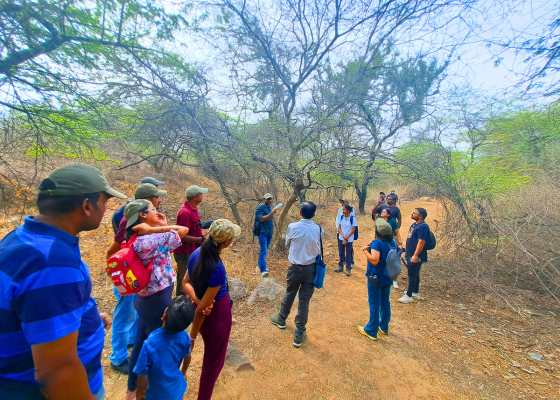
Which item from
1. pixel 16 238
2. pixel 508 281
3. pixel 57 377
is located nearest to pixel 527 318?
pixel 508 281

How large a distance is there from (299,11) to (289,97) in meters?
1.89

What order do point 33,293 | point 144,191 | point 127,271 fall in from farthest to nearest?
1. point 144,191
2. point 127,271
3. point 33,293

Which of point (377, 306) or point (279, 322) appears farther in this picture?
point (279, 322)

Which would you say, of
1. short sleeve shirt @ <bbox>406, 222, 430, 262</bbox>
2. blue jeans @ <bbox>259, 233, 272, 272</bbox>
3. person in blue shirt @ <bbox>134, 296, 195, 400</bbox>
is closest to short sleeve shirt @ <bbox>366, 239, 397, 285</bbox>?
short sleeve shirt @ <bbox>406, 222, 430, 262</bbox>

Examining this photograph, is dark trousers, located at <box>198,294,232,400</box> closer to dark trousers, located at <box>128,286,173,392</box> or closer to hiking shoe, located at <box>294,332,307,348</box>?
dark trousers, located at <box>128,286,173,392</box>

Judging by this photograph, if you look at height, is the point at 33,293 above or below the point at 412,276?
above

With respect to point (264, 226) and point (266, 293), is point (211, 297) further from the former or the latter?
point (264, 226)

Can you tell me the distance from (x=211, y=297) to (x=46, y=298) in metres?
1.08

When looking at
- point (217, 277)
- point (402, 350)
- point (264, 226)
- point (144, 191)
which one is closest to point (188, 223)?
point (144, 191)

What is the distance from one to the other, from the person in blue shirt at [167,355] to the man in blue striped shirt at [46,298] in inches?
23.5

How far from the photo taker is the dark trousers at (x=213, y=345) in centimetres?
190

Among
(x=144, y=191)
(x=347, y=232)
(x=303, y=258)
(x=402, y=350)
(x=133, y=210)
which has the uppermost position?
(x=144, y=191)

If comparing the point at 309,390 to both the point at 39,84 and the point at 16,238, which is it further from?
the point at 39,84

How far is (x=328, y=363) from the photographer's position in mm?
2736
